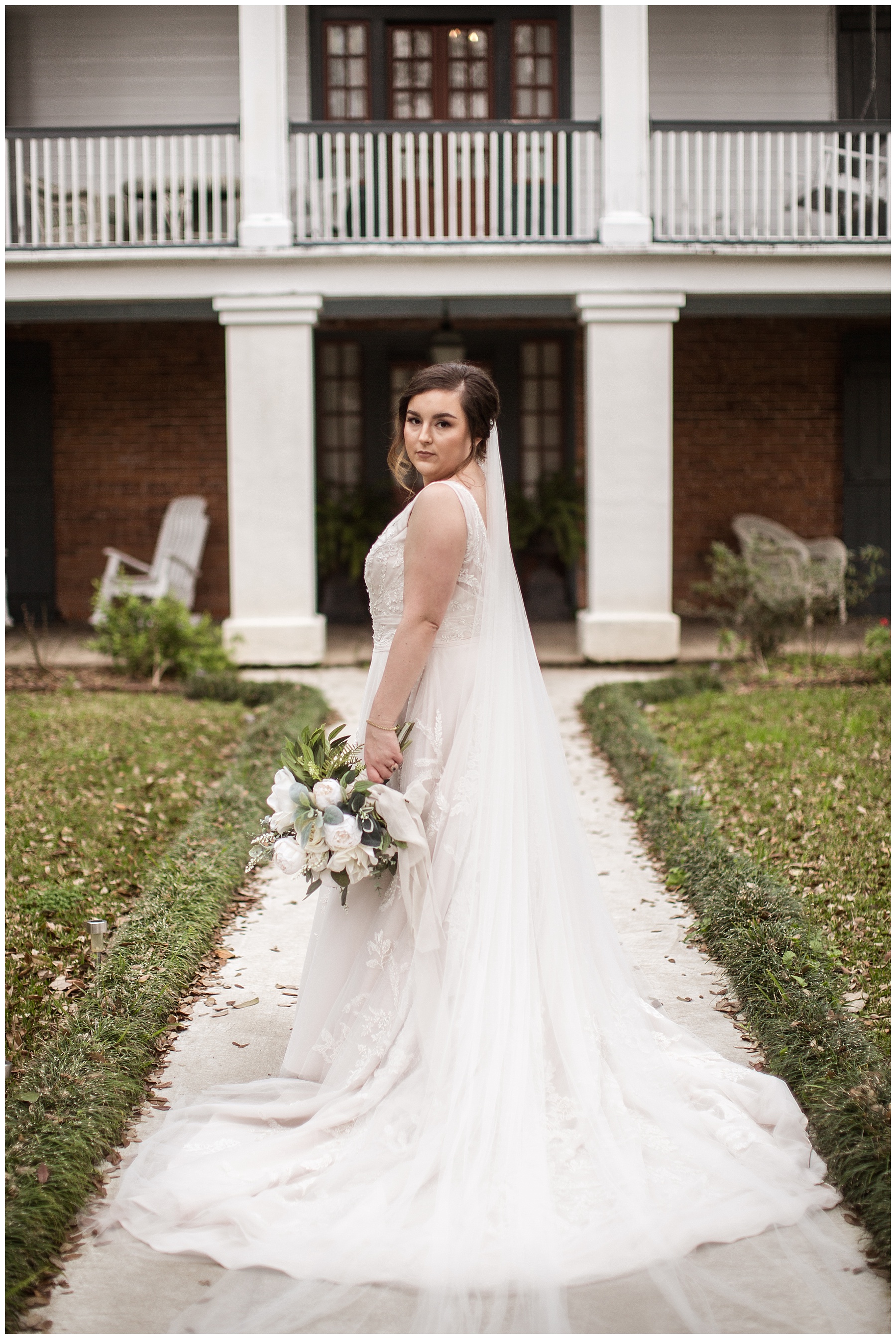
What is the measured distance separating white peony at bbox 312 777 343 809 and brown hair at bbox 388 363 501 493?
83 centimetres

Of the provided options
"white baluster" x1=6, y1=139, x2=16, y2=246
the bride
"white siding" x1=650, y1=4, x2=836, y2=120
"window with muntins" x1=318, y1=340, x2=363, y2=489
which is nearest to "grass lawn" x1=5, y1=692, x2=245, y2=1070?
the bride

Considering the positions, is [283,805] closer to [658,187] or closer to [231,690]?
[231,690]

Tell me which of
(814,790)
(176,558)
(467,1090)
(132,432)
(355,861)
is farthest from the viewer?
(132,432)

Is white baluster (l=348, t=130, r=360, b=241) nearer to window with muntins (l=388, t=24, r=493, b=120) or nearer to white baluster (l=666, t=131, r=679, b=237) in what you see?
window with muntins (l=388, t=24, r=493, b=120)

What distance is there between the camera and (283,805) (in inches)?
115

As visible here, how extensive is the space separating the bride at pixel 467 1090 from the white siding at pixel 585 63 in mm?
9840

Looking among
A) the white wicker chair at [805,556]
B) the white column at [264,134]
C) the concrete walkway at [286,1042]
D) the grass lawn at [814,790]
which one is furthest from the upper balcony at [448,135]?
the concrete walkway at [286,1042]

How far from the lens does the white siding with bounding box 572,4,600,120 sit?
38.4 ft

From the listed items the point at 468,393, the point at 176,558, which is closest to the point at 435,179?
the point at 176,558

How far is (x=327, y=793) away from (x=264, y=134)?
851cm

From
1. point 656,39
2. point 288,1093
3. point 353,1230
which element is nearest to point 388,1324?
point 353,1230

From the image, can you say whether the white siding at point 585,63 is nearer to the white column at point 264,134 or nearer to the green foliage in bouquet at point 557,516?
the white column at point 264,134

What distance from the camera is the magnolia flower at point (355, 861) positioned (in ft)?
9.45

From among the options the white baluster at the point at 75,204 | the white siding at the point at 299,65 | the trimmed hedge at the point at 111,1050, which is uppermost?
the white siding at the point at 299,65
